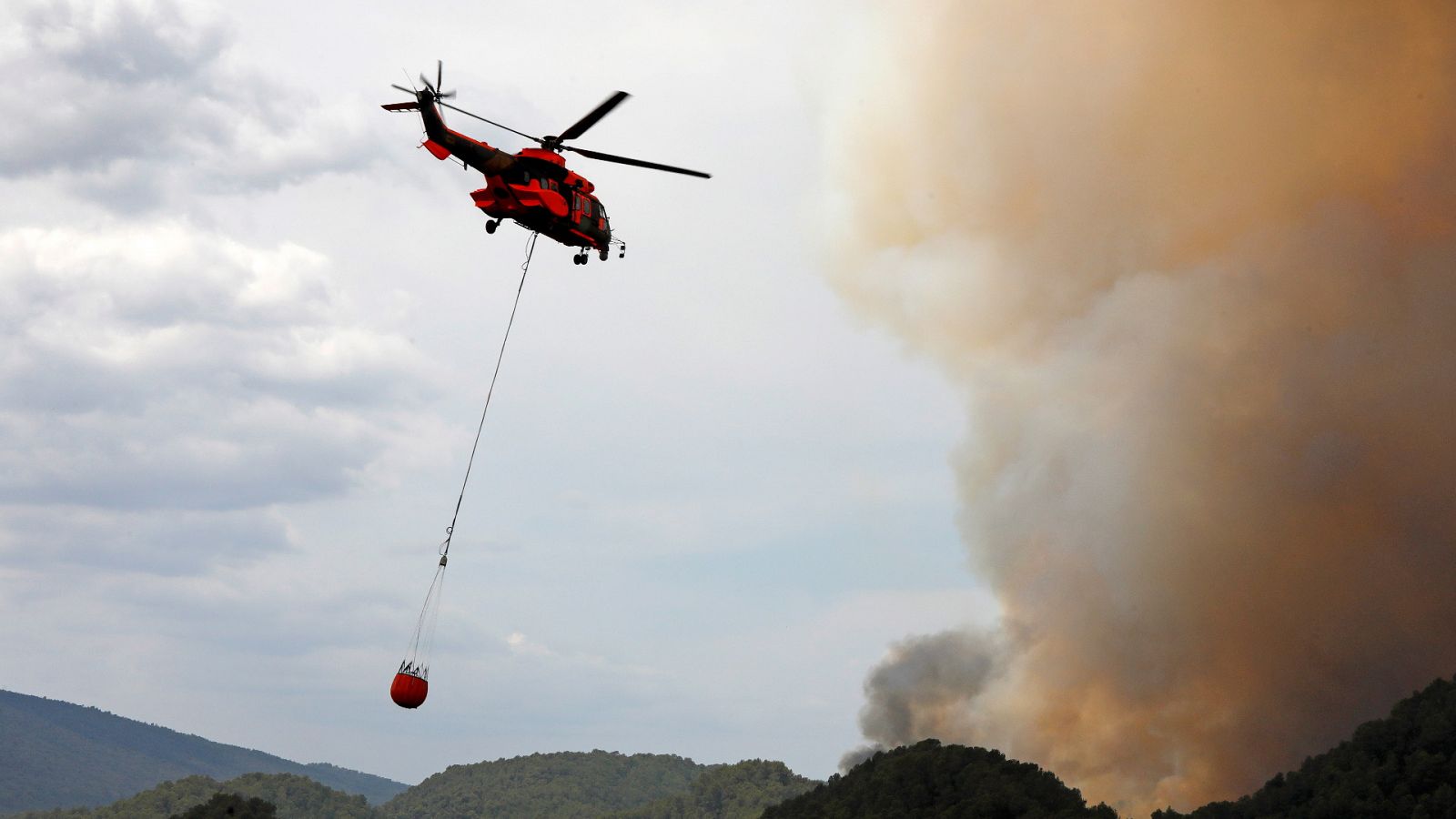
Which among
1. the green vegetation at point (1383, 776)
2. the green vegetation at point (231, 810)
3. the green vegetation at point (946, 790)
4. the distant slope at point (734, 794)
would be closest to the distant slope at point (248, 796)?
the distant slope at point (734, 794)

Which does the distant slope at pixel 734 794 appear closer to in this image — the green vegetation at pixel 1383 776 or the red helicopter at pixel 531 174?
the green vegetation at pixel 1383 776

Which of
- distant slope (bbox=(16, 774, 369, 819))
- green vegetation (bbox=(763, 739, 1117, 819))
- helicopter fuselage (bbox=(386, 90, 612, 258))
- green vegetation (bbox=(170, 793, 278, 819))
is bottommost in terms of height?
green vegetation (bbox=(170, 793, 278, 819))

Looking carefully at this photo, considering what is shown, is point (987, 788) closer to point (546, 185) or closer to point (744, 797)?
point (546, 185)

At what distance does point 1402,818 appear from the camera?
181 feet

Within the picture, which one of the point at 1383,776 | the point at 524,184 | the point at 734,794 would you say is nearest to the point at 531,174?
the point at 524,184

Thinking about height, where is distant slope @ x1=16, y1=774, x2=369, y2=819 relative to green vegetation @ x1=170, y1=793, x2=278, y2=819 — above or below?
above

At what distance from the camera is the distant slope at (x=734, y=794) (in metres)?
182

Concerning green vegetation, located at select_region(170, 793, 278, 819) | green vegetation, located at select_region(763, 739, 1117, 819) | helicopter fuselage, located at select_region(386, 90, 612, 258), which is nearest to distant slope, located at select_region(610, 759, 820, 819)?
green vegetation, located at select_region(763, 739, 1117, 819)

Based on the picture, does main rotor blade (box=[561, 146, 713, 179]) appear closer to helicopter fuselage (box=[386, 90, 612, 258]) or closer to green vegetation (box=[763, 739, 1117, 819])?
helicopter fuselage (box=[386, 90, 612, 258])

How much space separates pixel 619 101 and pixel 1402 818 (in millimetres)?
45745

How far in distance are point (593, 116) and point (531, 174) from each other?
302 centimetres

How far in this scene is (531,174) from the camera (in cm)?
4078

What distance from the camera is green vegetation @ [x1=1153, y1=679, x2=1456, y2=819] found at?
56219 millimetres

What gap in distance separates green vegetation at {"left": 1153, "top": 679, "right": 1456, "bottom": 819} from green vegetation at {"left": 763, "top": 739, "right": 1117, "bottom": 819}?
619 cm
